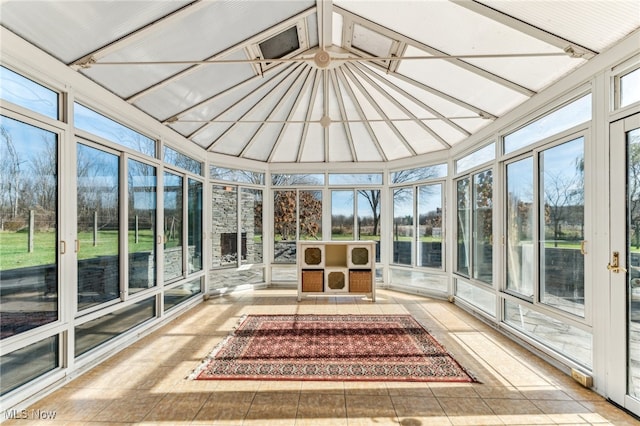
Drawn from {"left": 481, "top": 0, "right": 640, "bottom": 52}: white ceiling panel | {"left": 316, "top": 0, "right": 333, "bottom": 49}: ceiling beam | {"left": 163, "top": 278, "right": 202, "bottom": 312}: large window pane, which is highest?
{"left": 316, "top": 0, "right": 333, "bottom": 49}: ceiling beam

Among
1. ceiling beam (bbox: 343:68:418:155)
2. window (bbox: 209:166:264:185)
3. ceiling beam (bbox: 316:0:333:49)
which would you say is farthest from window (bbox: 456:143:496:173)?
window (bbox: 209:166:264:185)

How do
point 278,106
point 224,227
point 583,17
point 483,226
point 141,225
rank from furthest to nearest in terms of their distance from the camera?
point 224,227 < point 278,106 < point 483,226 < point 141,225 < point 583,17

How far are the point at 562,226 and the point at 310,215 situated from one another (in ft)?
16.3

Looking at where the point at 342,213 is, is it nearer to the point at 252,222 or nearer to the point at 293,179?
the point at 293,179

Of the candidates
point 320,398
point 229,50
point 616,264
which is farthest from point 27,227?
point 616,264

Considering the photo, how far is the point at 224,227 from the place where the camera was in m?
6.77

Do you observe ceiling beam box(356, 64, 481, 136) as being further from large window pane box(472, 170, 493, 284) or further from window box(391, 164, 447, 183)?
window box(391, 164, 447, 183)

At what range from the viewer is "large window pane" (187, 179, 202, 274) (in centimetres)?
584

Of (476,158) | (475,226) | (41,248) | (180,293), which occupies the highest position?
(476,158)

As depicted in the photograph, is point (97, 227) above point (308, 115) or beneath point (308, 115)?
beneath

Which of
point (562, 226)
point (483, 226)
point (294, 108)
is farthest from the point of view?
point (294, 108)

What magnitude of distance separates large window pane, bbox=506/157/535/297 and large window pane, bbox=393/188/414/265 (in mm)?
2563

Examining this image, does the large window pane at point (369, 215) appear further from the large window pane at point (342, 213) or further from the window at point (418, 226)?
the window at point (418, 226)

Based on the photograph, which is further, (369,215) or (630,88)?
(369,215)
